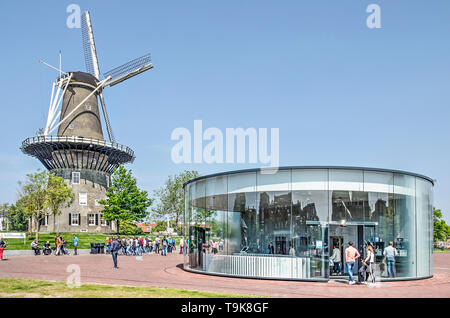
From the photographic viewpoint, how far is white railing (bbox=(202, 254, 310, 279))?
1752 centimetres

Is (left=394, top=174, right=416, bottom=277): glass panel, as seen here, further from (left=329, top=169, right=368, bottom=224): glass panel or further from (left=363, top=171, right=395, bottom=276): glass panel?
(left=329, top=169, right=368, bottom=224): glass panel

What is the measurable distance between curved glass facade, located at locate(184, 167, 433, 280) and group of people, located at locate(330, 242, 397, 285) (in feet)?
0.84

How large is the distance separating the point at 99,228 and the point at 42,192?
18.5m

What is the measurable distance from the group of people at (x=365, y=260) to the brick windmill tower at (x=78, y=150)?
47.9 metres

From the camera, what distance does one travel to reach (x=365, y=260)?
16.8 metres

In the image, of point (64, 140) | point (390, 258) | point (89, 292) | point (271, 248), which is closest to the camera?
point (89, 292)

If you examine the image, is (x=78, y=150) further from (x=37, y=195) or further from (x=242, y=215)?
(x=242, y=215)

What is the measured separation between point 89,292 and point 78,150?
51.4 meters

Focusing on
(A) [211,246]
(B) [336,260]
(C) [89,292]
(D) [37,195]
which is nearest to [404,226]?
(B) [336,260]

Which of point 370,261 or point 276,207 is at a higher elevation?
point 276,207

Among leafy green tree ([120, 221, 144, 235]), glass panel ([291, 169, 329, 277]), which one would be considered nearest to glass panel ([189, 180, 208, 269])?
glass panel ([291, 169, 329, 277])

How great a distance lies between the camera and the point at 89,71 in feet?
231
